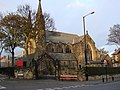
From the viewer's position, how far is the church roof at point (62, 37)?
80125 mm

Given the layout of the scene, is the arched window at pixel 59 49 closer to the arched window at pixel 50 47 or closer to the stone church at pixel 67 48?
the stone church at pixel 67 48

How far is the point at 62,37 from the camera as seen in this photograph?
85500mm

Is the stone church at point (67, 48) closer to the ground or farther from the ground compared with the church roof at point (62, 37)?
closer to the ground

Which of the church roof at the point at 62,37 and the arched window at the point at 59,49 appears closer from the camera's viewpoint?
the arched window at the point at 59,49

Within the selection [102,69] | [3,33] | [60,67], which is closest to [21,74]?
[60,67]

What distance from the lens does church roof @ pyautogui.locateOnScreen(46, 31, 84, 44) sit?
80.1 meters

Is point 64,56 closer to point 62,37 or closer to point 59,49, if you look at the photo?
point 59,49

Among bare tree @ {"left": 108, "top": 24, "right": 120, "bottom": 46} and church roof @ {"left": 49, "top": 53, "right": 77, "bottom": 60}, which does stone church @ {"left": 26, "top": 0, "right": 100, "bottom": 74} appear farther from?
bare tree @ {"left": 108, "top": 24, "right": 120, "bottom": 46}

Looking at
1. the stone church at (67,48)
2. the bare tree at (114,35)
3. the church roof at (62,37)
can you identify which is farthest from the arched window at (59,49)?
the bare tree at (114,35)

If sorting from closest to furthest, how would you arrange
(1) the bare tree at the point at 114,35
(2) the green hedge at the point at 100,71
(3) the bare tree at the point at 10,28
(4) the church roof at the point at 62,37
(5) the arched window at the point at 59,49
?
(2) the green hedge at the point at 100,71, (3) the bare tree at the point at 10,28, (1) the bare tree at the point at 114,35, (5) the arched window at the point at 59,49, (4) the church roof at the point at 62,37

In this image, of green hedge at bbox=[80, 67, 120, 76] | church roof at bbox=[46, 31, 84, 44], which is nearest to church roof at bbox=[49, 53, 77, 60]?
church roof at bbox=[46, 31, 84, 44]

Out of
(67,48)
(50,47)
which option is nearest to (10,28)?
(50,47)

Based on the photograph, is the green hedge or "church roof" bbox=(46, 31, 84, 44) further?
"church roof" bbox=(46, 31, 84, 44)

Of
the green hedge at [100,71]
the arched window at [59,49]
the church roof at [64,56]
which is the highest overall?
the arched window at [59,49]
